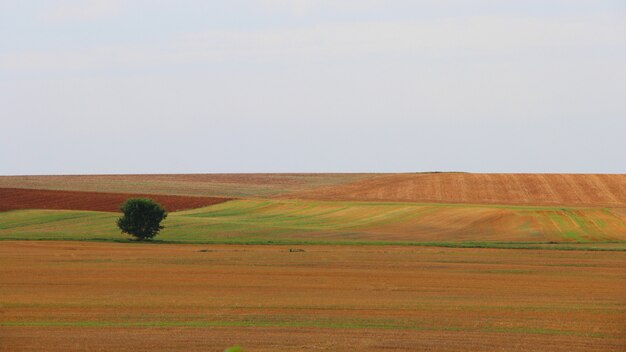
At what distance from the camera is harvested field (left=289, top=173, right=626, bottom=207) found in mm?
94688

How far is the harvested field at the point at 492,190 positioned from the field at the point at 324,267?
0.30m

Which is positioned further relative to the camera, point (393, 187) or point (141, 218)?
point (393, 187)

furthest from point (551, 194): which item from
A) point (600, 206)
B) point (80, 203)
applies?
point (80, 203)

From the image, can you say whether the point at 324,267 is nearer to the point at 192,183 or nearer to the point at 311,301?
the point at 311,301

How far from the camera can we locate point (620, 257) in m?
54.2

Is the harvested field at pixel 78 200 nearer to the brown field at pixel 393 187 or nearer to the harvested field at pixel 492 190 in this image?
the brown field at pixel 393 187

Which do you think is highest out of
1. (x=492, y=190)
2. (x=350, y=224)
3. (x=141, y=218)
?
(x=492, y=190)

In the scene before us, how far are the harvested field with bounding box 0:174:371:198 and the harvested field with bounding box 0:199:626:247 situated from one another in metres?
13.3

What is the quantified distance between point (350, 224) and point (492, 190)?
88.0 feet

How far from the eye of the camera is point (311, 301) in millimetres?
32844

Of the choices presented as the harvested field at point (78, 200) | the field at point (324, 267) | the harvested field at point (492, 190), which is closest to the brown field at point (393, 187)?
the harvested field at point (492, 190)

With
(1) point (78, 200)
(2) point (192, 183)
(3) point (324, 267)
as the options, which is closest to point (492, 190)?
(2) point (192, 183)

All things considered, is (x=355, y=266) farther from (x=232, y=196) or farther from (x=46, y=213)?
(x=232, y=196)

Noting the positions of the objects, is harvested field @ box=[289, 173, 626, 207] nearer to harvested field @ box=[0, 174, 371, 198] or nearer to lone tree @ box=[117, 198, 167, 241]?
harvested field @ box=[0, 174, 371, 198]
